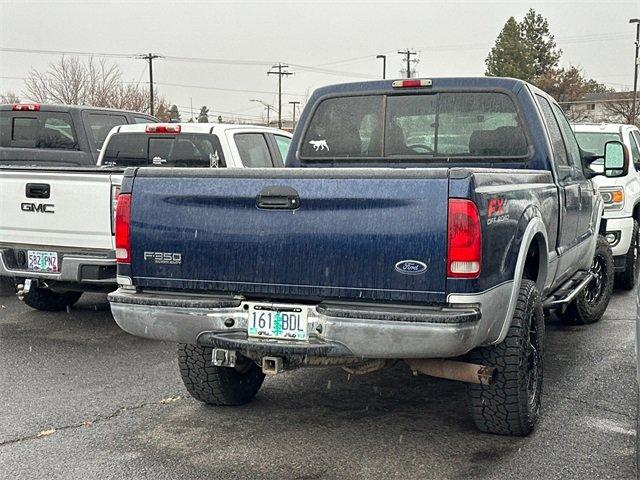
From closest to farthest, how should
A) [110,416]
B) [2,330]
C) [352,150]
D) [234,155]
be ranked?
1. [110,416]
2. [352,150]
3. [2,330]
4. [234,155]

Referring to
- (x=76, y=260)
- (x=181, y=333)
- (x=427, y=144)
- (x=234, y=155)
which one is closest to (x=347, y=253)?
(x=181, y=333)

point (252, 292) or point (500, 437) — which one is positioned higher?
point (252, 292)

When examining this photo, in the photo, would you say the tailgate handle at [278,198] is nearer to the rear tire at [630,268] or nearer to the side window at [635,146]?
the rear tire at [630,268]

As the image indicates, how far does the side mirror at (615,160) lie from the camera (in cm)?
679

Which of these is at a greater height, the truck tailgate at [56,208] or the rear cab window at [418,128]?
the rear cab window at [418,128]

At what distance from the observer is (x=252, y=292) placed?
4.17 metres

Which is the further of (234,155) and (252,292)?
(234,155)

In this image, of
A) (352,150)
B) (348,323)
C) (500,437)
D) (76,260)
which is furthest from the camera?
(76,260)

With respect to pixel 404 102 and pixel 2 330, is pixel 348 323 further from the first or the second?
pixel 2 330

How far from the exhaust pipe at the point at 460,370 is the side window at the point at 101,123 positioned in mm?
7618

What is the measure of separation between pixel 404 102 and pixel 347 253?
80.7 inches

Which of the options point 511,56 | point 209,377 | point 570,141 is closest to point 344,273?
point 209,377

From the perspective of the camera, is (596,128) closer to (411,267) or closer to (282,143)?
(282,143)

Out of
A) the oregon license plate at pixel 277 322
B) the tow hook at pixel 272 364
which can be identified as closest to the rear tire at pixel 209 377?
the tow hook at pixel 272 364
